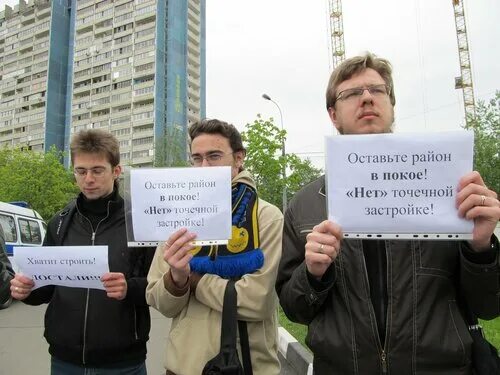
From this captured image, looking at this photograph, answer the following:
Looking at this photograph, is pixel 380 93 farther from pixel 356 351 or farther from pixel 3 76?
pixel 3 76

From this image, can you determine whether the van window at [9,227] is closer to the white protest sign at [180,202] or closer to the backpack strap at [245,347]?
the white protest sign at [180,202]

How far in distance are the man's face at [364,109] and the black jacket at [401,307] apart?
46 centimetres

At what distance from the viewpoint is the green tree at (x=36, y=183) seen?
30.2m

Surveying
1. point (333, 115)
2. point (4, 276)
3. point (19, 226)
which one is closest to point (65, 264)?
point (4, 276)

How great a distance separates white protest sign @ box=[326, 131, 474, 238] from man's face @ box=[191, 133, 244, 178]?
0.85 metres

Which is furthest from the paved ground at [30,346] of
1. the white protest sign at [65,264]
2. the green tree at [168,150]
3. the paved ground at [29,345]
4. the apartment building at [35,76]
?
the apartment building at [35,76]

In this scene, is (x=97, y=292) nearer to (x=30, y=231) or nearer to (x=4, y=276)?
(x=4, y=276)

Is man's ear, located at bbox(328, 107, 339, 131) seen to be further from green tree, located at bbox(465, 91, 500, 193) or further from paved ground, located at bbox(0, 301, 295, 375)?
green tree, located at bbox(465, 91, 500, 193)

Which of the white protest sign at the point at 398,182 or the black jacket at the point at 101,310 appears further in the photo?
the black jacket at the point at 101,310

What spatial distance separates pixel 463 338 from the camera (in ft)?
4.96

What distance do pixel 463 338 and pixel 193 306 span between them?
117 centimetres

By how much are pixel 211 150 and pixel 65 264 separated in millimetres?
961

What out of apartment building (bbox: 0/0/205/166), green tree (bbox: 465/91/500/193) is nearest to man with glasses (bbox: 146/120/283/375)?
green tree (bbox: 465/91/500/193)

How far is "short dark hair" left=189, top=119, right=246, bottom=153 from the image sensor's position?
91.1 inches
